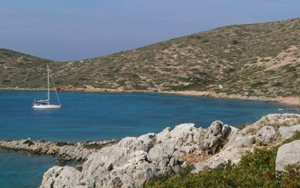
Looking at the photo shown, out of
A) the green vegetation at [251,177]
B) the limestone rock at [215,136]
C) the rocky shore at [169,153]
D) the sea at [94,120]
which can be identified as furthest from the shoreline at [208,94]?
the green vegetation at [251,177]

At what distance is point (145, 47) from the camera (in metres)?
184

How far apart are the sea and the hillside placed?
2220cm

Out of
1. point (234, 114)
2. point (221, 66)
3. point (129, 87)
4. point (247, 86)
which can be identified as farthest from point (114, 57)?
point (234, 114)

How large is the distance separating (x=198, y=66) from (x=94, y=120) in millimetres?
84551

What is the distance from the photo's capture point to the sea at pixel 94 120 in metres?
37.6

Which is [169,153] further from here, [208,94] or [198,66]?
[198,66]

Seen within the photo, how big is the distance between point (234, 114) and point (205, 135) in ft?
195

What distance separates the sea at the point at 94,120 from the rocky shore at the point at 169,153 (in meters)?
12.3

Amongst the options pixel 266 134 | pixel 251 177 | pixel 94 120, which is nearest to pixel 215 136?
pixel 266 134

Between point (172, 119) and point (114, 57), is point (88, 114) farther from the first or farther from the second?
point (114, 57)

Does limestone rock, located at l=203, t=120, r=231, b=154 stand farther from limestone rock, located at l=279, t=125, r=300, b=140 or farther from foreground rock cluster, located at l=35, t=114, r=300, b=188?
limestone rock, located at l=279, t=125, r=300, b=140

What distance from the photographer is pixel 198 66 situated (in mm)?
149375

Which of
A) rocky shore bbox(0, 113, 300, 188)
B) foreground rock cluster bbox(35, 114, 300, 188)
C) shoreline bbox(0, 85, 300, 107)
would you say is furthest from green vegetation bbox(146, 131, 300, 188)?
shoreline bbox(0, 85, 300, 107)

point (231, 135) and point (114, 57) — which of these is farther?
point (114, 57)
